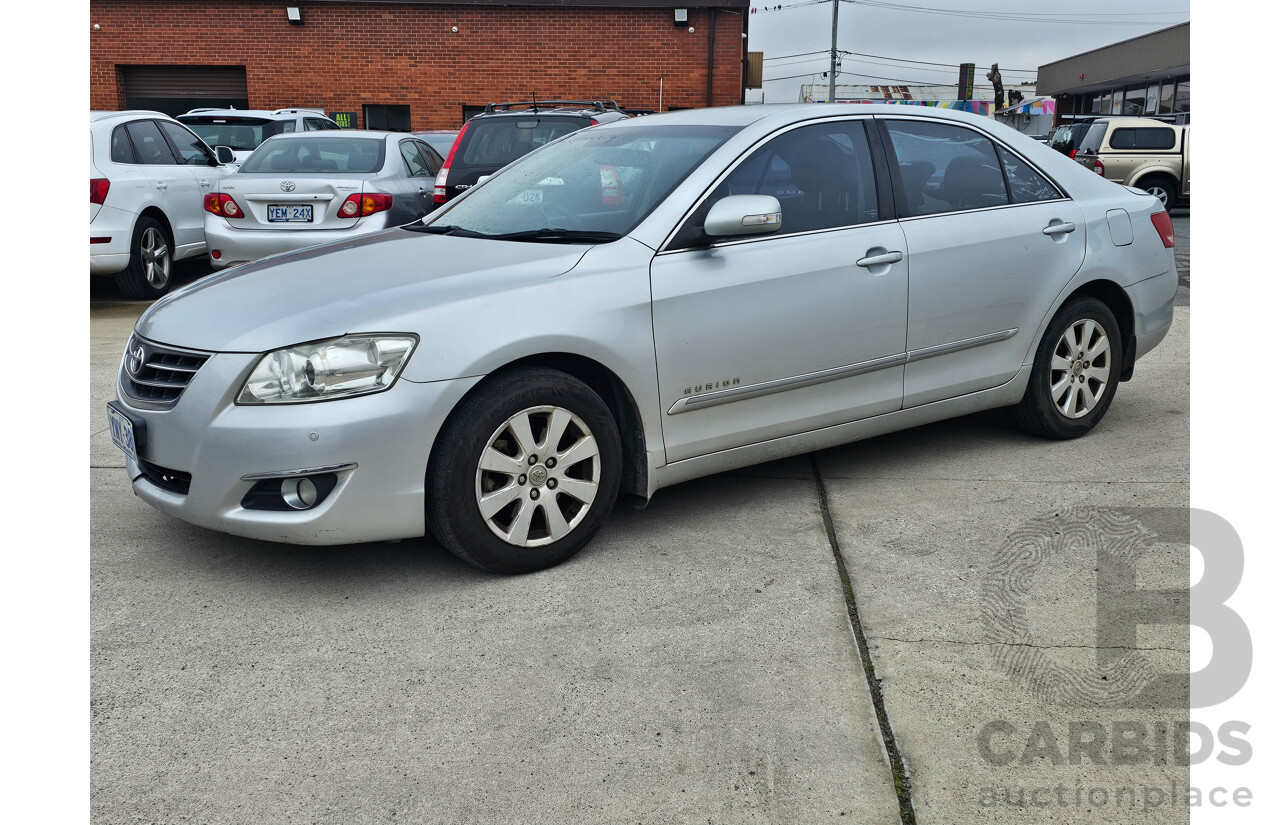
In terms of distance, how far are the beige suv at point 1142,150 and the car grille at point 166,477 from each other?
64.3 ft

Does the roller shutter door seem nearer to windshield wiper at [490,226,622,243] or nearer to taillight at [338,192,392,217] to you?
taillight at [338,192,392,217]

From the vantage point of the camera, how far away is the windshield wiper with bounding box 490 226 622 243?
4.02 metres

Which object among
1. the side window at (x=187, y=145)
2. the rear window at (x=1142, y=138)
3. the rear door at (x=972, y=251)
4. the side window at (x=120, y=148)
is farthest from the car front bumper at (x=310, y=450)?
the rear window at (x=1142, y=138)

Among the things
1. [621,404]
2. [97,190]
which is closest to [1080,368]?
[621,404]

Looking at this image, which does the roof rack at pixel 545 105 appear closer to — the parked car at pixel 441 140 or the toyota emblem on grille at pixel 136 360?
the parked car at pixel 441 140

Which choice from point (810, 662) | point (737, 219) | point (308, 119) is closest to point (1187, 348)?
point (737, 219)

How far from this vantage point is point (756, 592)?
3.65 meters

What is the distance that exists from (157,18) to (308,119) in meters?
9.36

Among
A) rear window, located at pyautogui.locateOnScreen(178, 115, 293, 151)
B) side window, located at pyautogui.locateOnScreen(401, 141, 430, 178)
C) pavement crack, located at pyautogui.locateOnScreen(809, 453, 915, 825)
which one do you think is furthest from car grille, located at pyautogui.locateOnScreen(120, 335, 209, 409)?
rear window, located at pyautogui.locateOnScreen(178, 115, 293, 151)

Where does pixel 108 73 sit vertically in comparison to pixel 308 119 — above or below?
above

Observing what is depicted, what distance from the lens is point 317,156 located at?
32.9ft

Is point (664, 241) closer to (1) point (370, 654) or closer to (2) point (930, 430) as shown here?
(1) point (370, 654)

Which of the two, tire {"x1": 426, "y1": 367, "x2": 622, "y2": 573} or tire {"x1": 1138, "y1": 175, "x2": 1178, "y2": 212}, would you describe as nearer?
tire {"x1": 426, "y1": 367, "x2": 622, "y2": 573}

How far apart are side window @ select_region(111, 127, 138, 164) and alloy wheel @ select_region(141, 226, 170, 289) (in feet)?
2.00
